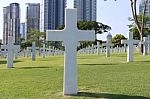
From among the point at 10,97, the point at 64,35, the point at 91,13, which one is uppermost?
the point at 91,13

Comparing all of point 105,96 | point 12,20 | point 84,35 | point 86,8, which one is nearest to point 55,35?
point 84,35

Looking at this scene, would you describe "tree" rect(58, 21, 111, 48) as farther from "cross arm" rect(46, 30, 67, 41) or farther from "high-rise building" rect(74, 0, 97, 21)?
"cross arm" rect(46, 30, 67, 41)

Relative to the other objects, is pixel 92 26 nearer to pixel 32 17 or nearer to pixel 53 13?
pixel 53 13

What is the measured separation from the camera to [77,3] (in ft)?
204

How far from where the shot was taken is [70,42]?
8.59 meters

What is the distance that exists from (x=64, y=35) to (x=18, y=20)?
89090mm

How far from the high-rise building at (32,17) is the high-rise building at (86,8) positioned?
13.2 metres

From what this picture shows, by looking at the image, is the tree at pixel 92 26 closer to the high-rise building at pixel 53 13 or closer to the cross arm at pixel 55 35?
the high-rise building at pixel 53 13

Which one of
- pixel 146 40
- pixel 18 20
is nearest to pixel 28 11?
pixel 18 20

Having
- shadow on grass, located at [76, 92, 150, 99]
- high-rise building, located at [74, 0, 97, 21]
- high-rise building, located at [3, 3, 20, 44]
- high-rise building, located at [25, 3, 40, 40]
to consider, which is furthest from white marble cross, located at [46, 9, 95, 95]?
high-rise building, located at [3, 3, 20, 44]

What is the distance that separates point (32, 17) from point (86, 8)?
25.7m

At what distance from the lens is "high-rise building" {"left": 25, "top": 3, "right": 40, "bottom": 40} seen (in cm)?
8937

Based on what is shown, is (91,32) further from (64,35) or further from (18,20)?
(18,20)

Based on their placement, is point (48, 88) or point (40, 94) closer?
point (40, 94)
